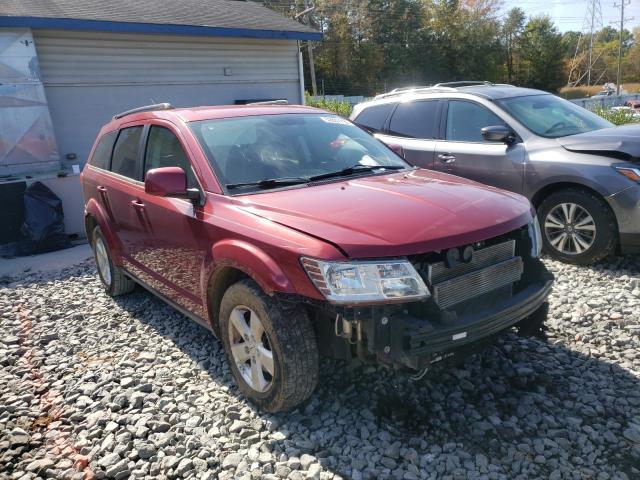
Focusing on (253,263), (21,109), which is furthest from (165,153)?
(21,109)

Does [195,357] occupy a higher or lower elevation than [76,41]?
lower

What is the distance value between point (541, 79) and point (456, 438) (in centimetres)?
6779

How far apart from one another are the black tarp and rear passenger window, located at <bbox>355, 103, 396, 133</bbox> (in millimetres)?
4723

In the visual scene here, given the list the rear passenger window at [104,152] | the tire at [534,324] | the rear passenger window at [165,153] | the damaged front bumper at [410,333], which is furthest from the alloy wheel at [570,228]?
the rear passenger window at [104,152]

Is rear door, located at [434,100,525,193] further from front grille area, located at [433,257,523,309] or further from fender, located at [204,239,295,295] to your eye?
fender, located at [204,239,295,295]

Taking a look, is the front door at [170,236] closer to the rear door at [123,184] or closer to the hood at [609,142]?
the rear door at [123,184]

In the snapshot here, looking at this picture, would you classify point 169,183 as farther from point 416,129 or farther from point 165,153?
point 416,129

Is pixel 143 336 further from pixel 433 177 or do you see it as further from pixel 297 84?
pixel 297 84

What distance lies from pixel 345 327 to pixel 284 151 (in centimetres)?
160

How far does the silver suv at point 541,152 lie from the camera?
5070 mm

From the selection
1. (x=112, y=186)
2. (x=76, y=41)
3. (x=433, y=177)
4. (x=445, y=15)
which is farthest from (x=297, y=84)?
(x=445, y=15)

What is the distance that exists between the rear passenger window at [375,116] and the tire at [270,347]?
4.36 meters

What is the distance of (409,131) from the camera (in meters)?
6.68

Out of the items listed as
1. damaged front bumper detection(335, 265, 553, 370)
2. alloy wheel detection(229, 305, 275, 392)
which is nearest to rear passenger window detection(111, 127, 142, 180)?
alloy wheel detection(229, 305, 275, 392)
